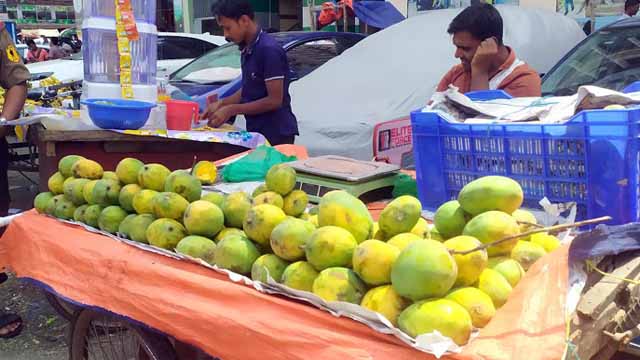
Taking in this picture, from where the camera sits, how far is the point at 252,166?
2707 mm

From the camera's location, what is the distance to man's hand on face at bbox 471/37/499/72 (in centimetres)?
279

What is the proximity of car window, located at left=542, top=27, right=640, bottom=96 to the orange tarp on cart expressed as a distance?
124 inches

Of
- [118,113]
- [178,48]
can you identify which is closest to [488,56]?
[118,113]

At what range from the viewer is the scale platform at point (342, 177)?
7.55ft

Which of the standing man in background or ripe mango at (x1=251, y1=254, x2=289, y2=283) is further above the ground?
the standing man in background

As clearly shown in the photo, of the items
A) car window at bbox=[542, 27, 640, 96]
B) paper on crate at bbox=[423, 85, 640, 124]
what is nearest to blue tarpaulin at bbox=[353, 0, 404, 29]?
car window at bbox=[542, 27, 640, 96]

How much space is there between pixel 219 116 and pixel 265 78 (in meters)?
0.38

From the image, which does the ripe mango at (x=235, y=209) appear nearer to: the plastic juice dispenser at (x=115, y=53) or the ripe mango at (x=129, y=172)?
the ripe mango at (x=129, y=172)

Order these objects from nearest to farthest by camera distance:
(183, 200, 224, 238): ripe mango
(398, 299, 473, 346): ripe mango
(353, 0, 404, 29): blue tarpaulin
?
1. (398, 299, 473, 346): ripe mango
2. (183, 200, 224, 238): ripe mango
3. (353, 0, 404, 29): blue tarpaulin

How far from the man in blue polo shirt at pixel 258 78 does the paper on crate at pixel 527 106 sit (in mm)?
1646

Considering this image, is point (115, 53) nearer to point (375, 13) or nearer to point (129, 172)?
point (129, 172)

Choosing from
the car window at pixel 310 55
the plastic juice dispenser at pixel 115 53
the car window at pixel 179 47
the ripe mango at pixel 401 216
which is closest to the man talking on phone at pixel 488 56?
the ripe mango at pixel 401 216

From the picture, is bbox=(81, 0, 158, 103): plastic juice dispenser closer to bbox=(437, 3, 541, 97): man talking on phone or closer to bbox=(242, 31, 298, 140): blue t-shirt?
bbox=(242, 31, 298, 140): blue t-shirt

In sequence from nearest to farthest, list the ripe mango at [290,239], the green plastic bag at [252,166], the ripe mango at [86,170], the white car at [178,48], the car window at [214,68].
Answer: the ripe mango at [290,239] < the ripe mango at [86,170] < the green plastic bag at [252,166] < the car window at [214,68] < the white car at [178,48]
